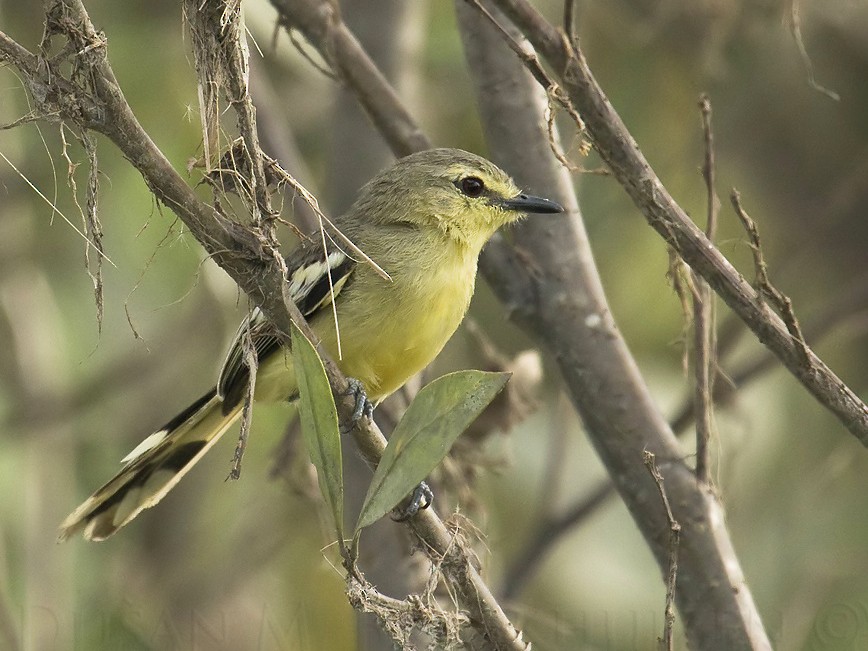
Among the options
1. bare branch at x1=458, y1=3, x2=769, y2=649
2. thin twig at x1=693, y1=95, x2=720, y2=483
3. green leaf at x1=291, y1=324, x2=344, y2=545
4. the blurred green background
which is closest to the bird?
bare branch at x1=458, y1=3, x2=769, y2=649

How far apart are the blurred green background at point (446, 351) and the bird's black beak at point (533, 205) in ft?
3.01

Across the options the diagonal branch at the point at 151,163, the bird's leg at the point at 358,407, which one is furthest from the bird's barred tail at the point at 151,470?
the diagonal branch at the point at 151,163

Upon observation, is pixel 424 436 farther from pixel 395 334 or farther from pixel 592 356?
pixel 592 356

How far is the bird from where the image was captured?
3.66 meters

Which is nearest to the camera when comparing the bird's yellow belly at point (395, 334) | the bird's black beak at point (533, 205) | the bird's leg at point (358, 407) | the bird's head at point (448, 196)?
the bird's leg at point (358, 407)

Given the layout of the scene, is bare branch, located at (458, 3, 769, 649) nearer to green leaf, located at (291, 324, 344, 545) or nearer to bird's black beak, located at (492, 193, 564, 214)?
bird's black beak, located at (492, 193, 564, 214)

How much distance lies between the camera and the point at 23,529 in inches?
220

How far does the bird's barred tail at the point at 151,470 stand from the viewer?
3.65 metres

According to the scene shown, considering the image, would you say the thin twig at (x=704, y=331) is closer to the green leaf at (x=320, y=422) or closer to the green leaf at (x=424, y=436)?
the green leaf at (x=424, y=436)

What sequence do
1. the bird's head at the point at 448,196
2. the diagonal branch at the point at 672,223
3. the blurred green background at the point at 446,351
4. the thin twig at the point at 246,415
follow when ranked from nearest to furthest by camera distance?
the thin twig at the point at 246,415
the diagonal branch at the point at 672,223
the bird's head at the point at 448,196
the blurred green background at the point at 446,351

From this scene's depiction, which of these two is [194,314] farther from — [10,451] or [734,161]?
[734,161]

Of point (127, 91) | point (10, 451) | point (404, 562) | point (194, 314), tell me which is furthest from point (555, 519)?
point (127, 91)

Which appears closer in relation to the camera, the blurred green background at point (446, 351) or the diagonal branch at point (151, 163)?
the diagonal branch at point (151, 163)

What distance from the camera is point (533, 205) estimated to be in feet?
12.8
